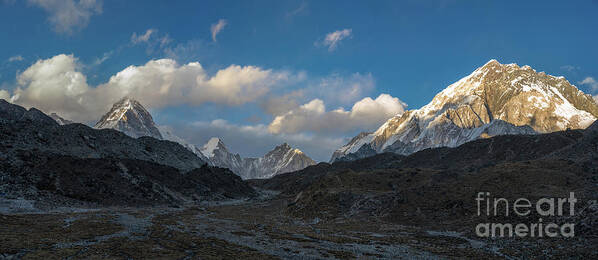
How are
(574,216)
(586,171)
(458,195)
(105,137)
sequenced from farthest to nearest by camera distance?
1. (105,137)
2. (586,171)
3. (458,195)
4. (574,216)

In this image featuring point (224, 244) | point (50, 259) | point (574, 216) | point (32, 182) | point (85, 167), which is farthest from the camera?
point (85, 167)

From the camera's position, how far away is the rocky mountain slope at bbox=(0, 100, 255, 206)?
85000 mm

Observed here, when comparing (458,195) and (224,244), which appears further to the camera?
(458,195)

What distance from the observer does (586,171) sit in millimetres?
78188

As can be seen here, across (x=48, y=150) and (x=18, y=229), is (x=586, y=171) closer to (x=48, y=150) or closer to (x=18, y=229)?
(x=18, y=229)

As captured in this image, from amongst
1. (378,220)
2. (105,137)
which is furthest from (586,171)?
(105,137)

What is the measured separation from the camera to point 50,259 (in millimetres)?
27688

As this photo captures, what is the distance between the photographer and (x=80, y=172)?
100 m

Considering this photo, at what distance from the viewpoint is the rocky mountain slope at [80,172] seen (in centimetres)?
8500

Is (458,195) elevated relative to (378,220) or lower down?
elevated

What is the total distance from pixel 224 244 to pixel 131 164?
10479 cm

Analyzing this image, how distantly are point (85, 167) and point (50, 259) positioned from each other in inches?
3577

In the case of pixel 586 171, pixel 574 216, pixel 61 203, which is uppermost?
pixel 586 171

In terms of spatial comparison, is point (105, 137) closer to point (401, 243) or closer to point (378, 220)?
point (378, 220)
